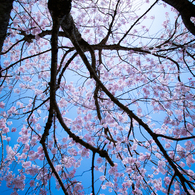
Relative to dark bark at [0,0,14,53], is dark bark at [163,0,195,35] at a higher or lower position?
higher

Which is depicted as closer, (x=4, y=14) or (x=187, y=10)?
(x=4, y=14)

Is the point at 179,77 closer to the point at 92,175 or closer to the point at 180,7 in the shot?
the point at 180,7

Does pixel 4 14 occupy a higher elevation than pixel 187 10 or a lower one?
lower

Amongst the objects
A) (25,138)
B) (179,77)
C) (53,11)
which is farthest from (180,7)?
(25,138)

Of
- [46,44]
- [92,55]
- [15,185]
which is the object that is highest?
[46,44]

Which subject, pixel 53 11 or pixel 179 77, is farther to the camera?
pixel 179 77

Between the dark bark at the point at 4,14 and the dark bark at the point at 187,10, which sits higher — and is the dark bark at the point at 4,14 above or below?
below

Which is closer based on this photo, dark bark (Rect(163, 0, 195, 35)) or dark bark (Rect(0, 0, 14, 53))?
dark bark (Rect(0, 0, 14, 53))

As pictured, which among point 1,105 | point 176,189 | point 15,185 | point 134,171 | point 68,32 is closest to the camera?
point 68,32

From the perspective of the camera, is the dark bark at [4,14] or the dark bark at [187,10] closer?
the dark bark at [4,14]

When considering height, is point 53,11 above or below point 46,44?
below

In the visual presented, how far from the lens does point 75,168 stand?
376cm

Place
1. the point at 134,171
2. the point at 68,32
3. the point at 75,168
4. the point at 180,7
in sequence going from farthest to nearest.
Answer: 1. the point at 75,168
2. the point at 134,171
3. the point at 68,32
4. the point at 180,7

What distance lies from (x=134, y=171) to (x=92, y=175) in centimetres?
117
